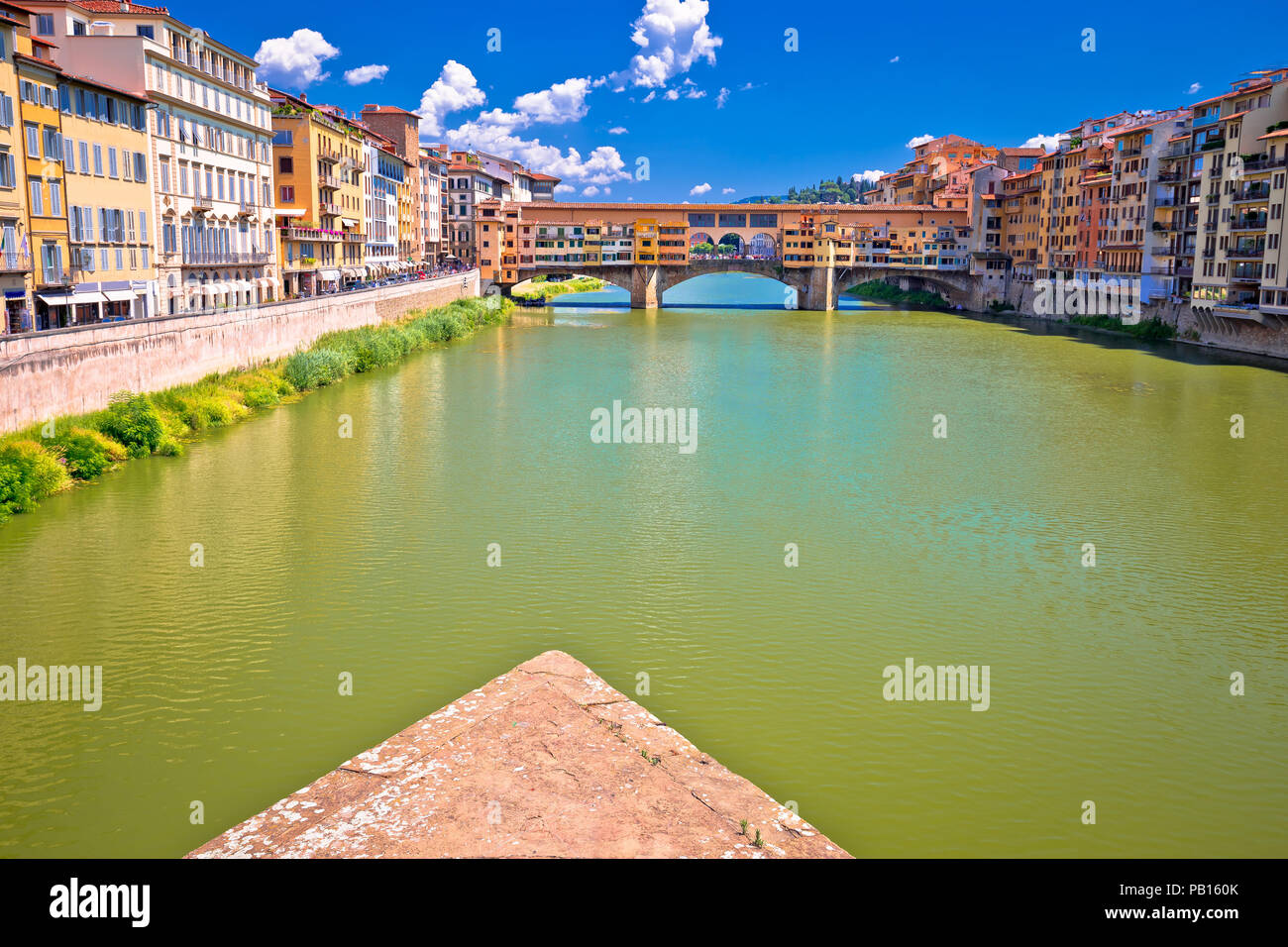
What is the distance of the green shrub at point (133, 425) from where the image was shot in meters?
25.1

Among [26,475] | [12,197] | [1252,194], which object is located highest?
[1252,194]

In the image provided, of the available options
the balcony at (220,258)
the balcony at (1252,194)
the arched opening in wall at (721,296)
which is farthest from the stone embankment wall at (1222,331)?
the balcony at (220,258)

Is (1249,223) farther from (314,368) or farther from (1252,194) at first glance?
(314,368)

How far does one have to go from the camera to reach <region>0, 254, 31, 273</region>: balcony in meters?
27.5

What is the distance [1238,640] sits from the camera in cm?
1481

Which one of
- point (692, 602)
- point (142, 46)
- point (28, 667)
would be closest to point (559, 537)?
point (692, 602)

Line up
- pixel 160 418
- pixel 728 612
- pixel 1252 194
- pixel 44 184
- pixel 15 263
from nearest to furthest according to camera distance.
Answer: pixel 728 612
pixel 160 418
pixel 15 263
pixel 44 184
pixel 1252 194

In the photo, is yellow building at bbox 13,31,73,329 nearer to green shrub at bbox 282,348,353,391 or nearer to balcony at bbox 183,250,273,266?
green shrub at bbox 282,348,353,391

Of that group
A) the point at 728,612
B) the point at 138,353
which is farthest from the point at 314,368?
the point at 728,612

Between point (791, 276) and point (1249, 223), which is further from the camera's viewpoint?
point (791, 276)

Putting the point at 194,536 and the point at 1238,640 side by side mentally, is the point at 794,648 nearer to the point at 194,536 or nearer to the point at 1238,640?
the point at 1238,640

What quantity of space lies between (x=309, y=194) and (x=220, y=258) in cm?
1239

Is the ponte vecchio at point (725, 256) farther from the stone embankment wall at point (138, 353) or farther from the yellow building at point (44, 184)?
the yellow building at point (44, 184)

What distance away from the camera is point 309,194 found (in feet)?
178
